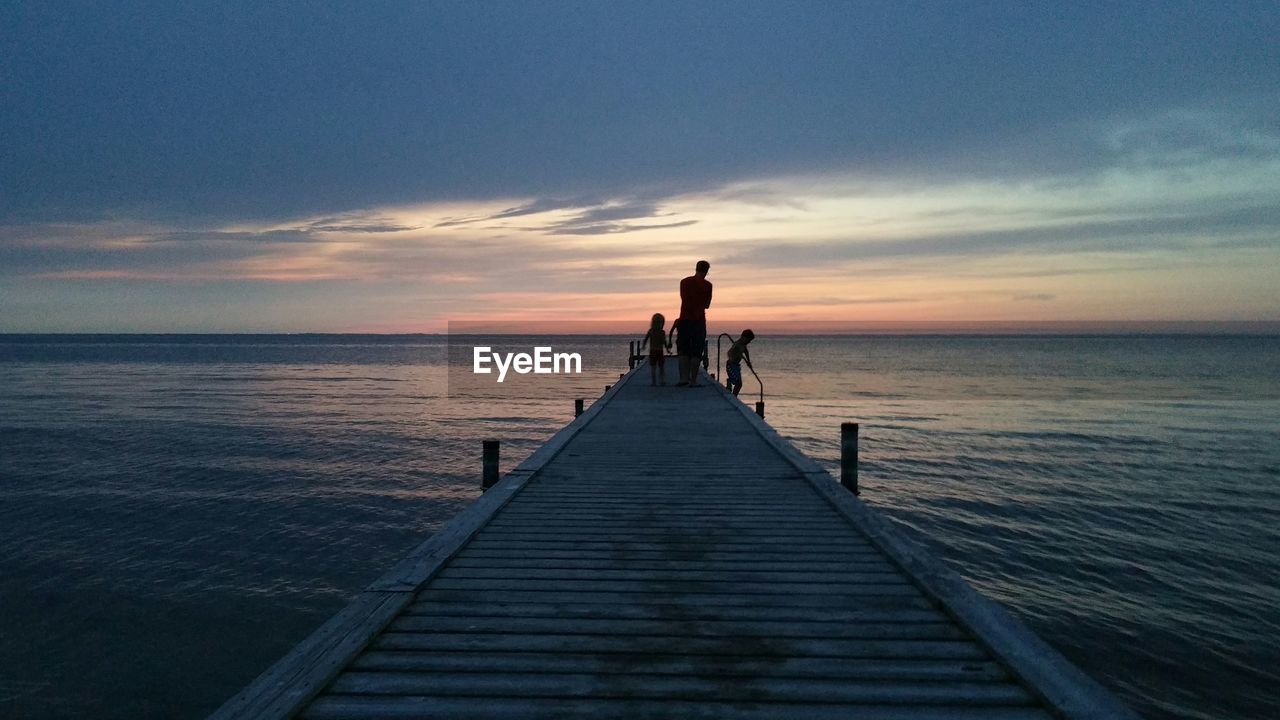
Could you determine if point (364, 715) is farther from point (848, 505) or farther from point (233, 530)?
point (233, 530)

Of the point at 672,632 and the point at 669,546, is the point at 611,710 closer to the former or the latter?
the point at 672,632

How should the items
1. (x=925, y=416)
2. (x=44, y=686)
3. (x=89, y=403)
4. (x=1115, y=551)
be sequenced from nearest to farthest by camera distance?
(x=44, y=686) → (x=1115, y=551) → (x=925, y=416) → (x=89, y=403)

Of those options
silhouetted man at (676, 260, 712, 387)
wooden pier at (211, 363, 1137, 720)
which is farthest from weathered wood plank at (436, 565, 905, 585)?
silhouetted man at (676, 260, 712, 387)

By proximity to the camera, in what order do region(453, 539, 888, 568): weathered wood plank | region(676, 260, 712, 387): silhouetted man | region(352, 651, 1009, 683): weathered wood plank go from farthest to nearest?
region(676, 260, 712, 387): silhouetted man, region(453, 539, 888, 568): weathered wood plank, region(352, 651, 1009, 683): weathered wood plank

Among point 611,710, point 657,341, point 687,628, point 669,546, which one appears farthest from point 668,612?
point 657,341

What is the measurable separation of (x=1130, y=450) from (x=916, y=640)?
818 inches

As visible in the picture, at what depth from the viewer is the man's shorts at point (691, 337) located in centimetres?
1496

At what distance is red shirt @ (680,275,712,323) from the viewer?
14082mm

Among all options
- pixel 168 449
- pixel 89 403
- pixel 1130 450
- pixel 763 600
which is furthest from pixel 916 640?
pixel 89 403

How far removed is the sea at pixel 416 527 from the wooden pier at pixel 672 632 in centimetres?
471

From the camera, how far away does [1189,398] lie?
→ 3619 centimetres

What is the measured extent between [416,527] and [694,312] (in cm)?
652
